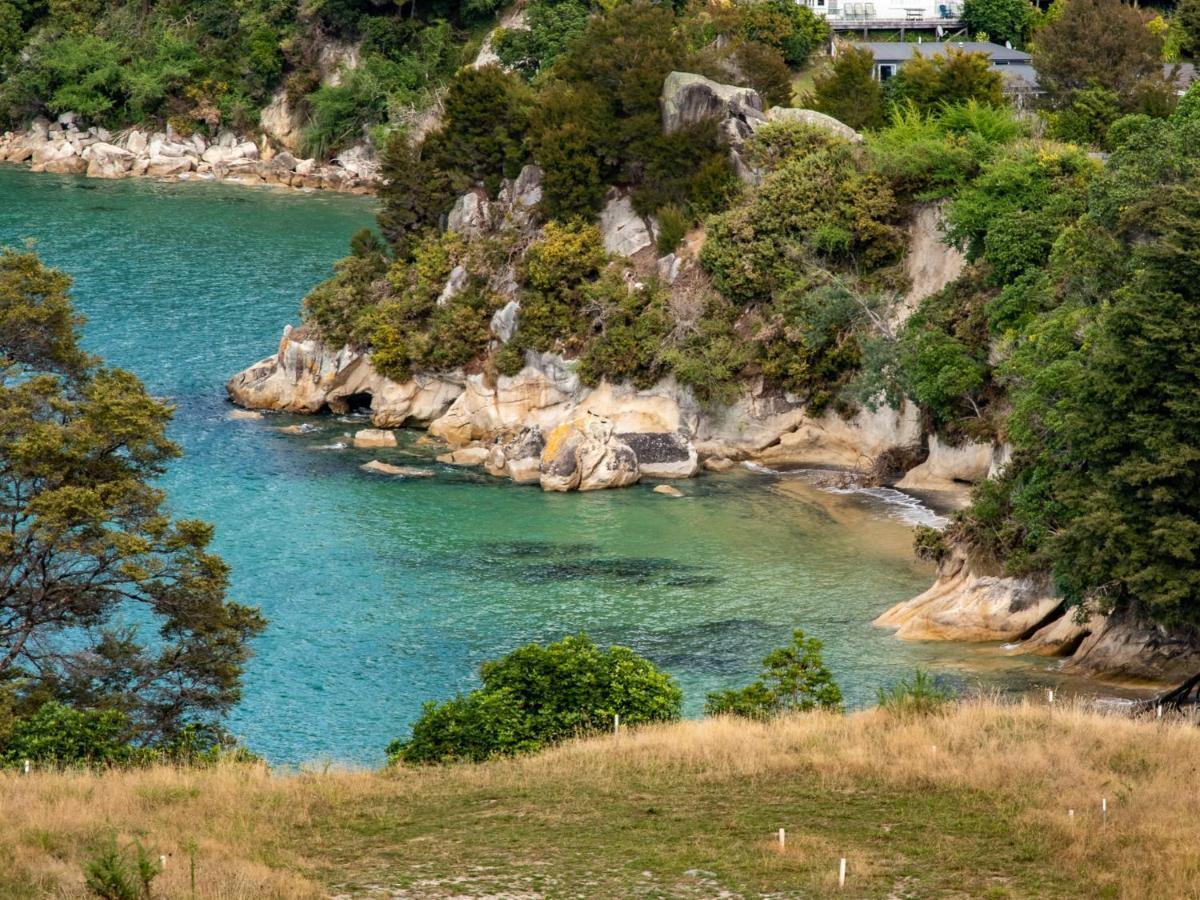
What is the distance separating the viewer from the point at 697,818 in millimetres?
29078

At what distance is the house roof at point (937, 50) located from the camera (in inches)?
3910

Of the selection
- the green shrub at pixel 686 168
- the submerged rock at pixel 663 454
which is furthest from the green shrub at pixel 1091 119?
the submerged rock at pixel 663 454

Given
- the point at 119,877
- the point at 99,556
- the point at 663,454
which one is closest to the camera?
the point at 119,877

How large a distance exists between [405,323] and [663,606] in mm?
24076

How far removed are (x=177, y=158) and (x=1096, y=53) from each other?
69429 millimetres

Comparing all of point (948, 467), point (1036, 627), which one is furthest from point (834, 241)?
point (1036, 627)

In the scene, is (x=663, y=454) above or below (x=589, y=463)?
above

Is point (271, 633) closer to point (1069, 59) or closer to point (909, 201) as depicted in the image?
point (909, 201)

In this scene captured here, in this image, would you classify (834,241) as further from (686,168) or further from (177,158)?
(177,158)

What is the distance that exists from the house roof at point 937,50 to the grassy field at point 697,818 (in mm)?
70814

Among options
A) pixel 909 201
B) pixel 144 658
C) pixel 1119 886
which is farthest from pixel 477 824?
pixel 909 201

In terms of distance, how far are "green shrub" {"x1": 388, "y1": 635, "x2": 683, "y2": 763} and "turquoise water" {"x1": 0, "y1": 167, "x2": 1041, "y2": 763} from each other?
6.80 metres

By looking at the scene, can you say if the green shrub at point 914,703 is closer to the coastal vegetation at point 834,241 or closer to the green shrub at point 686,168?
the coastal vegetation at point 834,241

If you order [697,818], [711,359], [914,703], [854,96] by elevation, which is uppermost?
[854,96]
